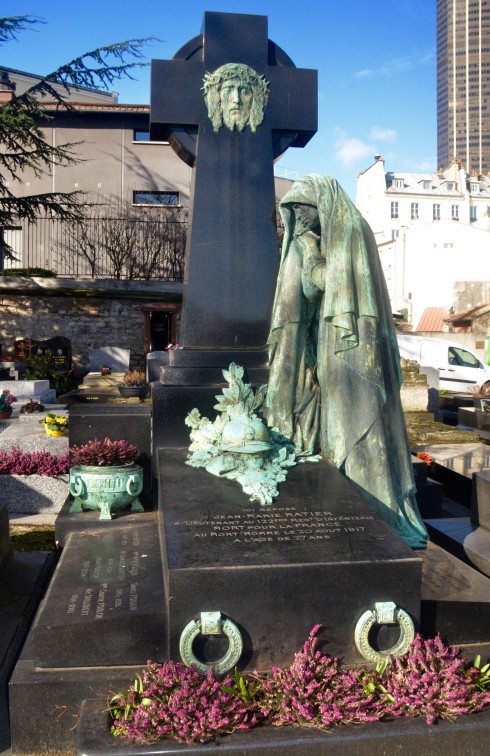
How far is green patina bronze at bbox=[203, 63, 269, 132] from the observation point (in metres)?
6.97

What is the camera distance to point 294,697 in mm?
2943

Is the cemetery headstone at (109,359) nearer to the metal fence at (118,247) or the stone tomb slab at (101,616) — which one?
the metal fence at (118,247)

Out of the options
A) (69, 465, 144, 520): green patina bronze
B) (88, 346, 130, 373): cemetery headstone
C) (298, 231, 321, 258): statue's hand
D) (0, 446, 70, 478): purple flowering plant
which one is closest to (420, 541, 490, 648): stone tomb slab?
(298, 231, 321, 258): statue's hand

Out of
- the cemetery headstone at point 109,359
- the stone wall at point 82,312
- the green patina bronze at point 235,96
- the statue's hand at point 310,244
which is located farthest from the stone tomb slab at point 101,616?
the stone wall at point 82,312

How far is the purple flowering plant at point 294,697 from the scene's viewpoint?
281 centimetres

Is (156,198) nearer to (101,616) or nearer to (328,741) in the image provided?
(101,616)

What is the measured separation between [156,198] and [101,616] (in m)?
28.4

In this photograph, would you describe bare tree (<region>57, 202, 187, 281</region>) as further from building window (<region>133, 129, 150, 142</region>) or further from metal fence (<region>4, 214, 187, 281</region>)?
building window (<region>133, 129, 150, 142</region>)

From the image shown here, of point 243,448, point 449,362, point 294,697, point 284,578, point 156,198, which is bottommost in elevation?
point 294,697

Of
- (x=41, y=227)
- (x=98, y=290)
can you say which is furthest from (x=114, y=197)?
(x=98, y=290)

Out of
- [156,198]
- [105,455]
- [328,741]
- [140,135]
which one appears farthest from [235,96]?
[140,135]

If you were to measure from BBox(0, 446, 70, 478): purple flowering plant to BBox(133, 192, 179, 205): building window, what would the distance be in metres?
24.0

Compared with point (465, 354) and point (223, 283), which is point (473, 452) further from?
point (465, 354)

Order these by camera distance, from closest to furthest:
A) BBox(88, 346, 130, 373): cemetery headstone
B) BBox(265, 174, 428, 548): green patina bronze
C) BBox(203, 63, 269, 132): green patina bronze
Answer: BBox(265, 174, 428, 548): green patina bronze, BBox(203, 63, 269, 132): green patina bronze, BBox(88, 346, 130, 373): cemetery headstone
